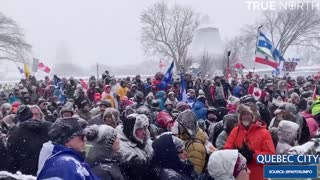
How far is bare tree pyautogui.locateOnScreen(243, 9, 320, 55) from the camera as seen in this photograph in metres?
61.5

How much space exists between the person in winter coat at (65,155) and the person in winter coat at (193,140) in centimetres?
209

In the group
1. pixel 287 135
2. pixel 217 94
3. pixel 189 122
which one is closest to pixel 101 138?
pixel 189 122

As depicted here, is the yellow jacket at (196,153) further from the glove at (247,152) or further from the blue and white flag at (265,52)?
the blue and white flag at (265,52)

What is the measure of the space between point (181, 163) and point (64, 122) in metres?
1.37

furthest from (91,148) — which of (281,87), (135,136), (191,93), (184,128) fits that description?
(281,87)

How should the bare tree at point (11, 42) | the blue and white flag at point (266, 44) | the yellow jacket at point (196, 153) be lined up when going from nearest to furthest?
the yellow jacket at point (196, 153) → the blue and white flag at point (266, 44) → the bare tree at point (11, 42)

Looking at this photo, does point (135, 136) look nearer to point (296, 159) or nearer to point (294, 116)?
point (296, 159)

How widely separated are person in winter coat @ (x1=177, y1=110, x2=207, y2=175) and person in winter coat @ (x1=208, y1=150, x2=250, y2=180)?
1219 mm

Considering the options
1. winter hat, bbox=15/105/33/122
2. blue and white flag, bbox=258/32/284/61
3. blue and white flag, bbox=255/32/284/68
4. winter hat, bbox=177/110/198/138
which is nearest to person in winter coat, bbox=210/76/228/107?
blue and white flag, bbox=255/32/284/68

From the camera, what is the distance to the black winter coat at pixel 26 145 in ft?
20.7

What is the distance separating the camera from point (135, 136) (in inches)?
213

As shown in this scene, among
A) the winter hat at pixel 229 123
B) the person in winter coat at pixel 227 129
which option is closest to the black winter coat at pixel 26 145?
the person in winter coat at pixel 227 129

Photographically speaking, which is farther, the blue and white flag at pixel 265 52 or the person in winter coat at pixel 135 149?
the blue and white flag at pixel 265 52

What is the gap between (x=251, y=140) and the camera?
5984mm
